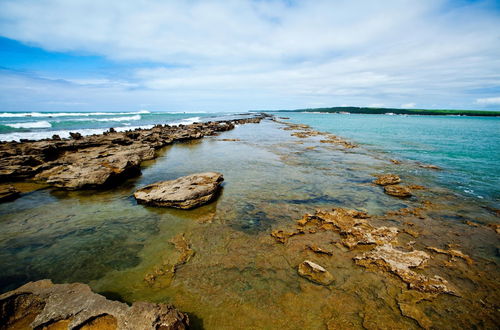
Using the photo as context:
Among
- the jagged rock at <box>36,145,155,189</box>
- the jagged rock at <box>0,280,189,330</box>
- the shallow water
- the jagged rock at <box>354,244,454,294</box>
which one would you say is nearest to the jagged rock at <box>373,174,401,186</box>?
the shallow water

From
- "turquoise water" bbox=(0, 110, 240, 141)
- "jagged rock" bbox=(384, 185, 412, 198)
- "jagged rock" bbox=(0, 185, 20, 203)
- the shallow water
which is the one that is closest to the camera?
the shallow water

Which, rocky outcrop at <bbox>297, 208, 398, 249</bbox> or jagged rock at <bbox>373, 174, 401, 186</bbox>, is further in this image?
jagged rock at <bbox>373, 174, 401, 186</bbox>

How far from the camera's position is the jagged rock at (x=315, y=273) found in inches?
151

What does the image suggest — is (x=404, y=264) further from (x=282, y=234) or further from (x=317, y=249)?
(x=282, y=234)

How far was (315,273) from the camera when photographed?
157 inches

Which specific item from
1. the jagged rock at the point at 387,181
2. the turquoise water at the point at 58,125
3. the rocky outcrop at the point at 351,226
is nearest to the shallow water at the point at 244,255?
the rocky outcrop at the point at 351,226

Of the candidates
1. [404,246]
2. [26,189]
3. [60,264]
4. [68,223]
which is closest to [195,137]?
[26,189]

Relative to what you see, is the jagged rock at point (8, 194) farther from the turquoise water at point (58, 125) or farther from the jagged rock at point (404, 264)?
the turquoise water at point (58, 125)

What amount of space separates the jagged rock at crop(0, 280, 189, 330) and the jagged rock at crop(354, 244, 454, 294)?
150 inches

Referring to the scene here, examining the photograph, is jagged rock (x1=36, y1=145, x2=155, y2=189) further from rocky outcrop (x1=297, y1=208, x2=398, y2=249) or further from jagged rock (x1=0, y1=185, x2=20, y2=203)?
rocky outcrop (x1=297, y1=208, x2=398, y2=249)

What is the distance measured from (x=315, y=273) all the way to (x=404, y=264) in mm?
1904

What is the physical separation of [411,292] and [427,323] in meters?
0.61

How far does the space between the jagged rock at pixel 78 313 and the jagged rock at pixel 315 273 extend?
226 centimetres

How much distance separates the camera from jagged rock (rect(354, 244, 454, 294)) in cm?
371
